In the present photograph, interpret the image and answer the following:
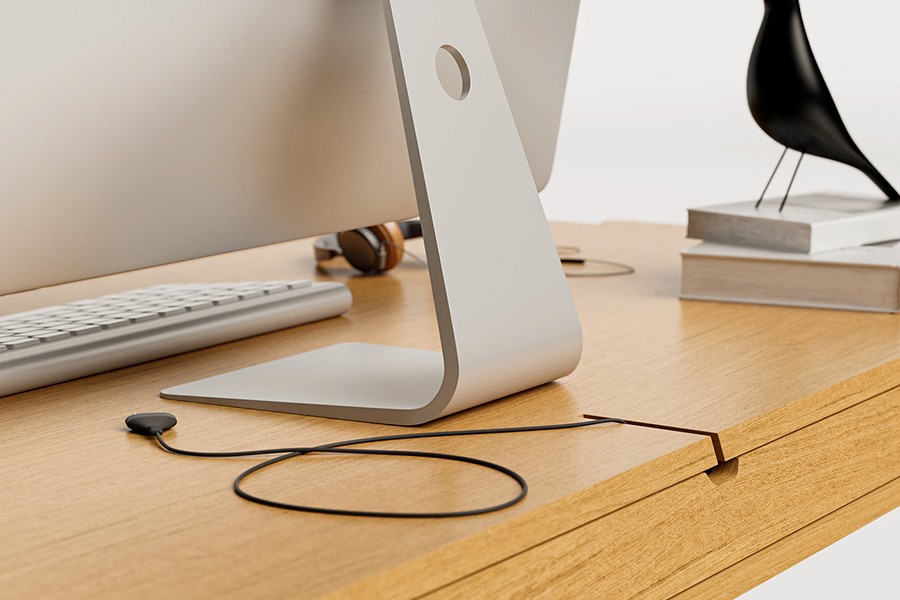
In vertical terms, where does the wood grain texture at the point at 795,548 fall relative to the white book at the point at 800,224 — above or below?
below

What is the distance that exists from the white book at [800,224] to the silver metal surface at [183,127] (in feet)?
1.46

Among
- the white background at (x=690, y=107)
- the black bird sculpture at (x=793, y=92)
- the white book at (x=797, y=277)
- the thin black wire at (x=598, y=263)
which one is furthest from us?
the white background at (x=690, y=107)

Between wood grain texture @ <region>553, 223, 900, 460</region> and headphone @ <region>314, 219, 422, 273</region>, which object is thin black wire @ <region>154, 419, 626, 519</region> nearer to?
wood grain texture @ <region>553, 223, 900, 460</region>

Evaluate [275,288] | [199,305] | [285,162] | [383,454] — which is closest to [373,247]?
[275,288]

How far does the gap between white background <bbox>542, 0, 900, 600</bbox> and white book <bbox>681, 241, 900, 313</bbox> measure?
1.18m

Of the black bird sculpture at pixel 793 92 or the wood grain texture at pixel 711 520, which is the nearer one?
the wood grain texture at pixel 711 520

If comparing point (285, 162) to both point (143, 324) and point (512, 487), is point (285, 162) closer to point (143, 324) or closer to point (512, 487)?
point (143, 324)

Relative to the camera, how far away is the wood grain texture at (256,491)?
49cm

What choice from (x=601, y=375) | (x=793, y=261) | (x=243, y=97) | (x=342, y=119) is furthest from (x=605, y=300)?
(x=243, y=97)

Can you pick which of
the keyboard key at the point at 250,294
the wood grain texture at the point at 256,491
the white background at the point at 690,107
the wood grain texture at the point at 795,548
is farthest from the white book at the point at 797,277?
the white background at the point at 690,107

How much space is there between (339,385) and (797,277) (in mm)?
617

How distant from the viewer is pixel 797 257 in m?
1.15

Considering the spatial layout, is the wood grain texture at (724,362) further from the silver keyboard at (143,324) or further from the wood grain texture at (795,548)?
the silver keyboard at (143,324)

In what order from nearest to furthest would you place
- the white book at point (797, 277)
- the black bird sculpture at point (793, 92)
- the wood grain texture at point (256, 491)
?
the wood grain texture at point (256, 491), the white book at point (797, 277), the black bird sculpture at point (793, 92)
